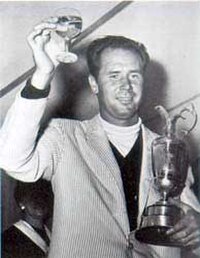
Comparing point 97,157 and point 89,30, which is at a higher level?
point 89,30

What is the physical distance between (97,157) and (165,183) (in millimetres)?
93

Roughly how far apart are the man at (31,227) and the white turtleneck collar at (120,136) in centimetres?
14

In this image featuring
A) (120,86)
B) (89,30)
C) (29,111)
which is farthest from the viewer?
(89,30)

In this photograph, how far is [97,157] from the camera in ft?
2.25

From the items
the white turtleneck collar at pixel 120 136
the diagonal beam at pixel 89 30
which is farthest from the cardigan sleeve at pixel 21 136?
the diagonal beam at pixel 89 30

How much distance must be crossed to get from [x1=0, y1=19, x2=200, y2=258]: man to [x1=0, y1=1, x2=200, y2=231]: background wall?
0.30 ft

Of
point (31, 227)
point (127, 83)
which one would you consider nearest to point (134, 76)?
point (127, 83)

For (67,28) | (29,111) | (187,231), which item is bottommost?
(187,231)

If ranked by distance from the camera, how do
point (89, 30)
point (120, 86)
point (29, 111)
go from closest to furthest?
point (29, 111) < point (120, 86) < point (89, 30)

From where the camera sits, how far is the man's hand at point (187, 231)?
2.18ft

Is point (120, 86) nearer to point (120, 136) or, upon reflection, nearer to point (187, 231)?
point (120, 136)

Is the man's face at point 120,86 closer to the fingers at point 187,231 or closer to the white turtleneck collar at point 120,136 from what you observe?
the white turtleneck collar at point 120,136

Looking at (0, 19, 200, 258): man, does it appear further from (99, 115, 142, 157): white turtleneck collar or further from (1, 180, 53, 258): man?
(1, 180, 53, 258): man

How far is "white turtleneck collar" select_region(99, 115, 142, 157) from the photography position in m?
0.71
